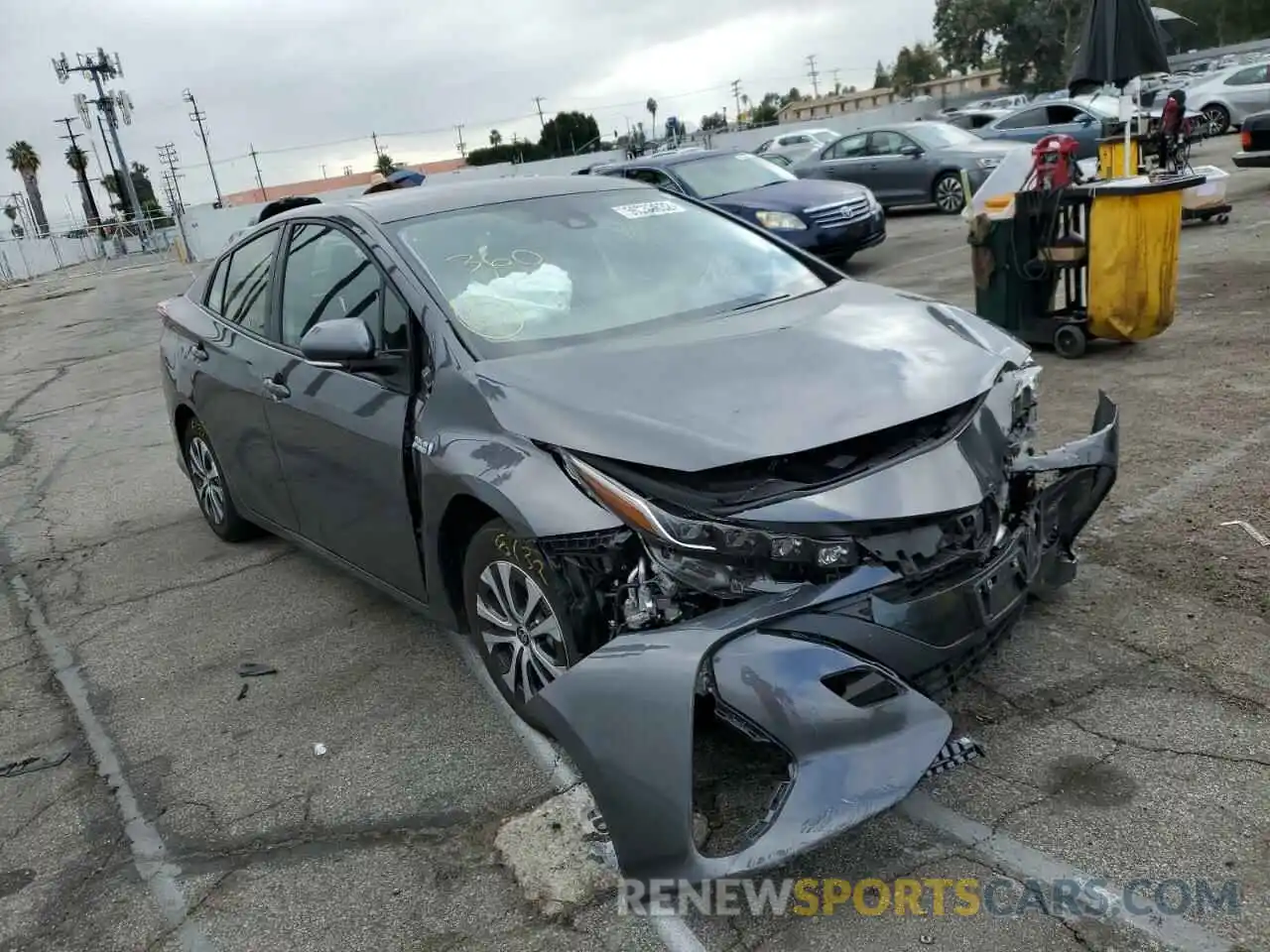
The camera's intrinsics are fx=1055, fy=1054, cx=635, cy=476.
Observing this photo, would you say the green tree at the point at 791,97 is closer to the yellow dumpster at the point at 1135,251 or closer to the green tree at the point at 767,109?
the green tree at the point at 767,109

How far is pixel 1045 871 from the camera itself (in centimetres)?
255

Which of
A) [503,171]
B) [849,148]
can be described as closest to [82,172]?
[503,171]

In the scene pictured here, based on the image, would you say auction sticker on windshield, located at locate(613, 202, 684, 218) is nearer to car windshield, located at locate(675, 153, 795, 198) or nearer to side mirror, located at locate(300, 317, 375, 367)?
side mirror, located at locate(300, 317, 375, 367)

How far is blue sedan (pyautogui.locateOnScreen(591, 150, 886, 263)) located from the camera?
1205 cm

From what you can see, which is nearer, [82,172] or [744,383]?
[744,383]

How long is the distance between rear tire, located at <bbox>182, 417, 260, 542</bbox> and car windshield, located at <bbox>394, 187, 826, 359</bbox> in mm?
2184

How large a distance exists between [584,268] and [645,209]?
0.60 m

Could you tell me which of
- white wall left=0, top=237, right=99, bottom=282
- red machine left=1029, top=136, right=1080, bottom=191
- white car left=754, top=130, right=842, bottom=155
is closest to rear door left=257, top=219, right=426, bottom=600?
red machine left=1029, top=136, right=1080, bottom=191

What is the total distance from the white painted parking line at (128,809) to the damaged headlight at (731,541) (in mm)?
1558

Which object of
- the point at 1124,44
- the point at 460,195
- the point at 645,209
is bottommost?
the point at 645,209

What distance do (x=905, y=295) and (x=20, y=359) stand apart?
1588cm

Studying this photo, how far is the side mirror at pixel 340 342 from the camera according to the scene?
3.49m

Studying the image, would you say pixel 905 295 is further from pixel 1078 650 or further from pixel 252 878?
pixel 252 878

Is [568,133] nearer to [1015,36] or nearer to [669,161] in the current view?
[1015,36]
